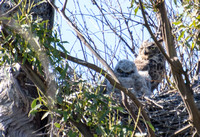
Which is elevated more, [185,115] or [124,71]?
[124,71]

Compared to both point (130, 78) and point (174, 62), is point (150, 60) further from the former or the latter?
point (174, 62)

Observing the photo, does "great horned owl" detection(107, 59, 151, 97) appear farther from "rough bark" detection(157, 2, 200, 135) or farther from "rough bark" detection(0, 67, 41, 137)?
"rough bark" detection(157, 2, 200, 135)

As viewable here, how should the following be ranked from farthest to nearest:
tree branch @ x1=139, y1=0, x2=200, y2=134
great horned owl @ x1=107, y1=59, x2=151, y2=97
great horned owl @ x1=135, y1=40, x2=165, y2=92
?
great horned owl @ x1=135, y1=40, x2=165, y2=92
great horned owl @ x1=107, y1=59, x2=151, y2=97
tree branch @ x1=139, y1=0, x2=200, y2=134

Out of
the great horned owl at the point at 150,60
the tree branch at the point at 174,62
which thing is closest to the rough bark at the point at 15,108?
the tree branch at the point at 174,62

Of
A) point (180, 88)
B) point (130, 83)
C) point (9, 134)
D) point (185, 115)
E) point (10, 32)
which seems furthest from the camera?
point (130, 83)

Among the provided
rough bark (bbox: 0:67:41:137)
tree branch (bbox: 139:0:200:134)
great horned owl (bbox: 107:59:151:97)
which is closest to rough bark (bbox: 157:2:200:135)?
tree branch (bbox: 139:0:200:134)

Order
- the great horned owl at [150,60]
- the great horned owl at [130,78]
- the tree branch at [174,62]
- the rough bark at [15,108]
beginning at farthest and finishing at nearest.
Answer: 1. the great horned owl at [150,60]
2. the great horned owl at [130,78]
3. the rough bark at [15,108]
4. the tree branch at [174,62]

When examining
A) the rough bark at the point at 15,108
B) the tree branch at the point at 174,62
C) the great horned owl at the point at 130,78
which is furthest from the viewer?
the great horned owl at the point at 130,78

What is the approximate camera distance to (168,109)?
4.32 metres

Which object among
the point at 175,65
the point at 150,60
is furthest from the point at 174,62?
the point at 150,60

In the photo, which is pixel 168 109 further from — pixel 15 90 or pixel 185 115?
pixel 15 90

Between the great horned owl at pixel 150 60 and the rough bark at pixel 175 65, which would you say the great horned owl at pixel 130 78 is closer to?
the great horned owl at pixel 150 60

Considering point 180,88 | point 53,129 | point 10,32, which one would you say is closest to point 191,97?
point 180,88

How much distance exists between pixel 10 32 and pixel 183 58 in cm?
320
